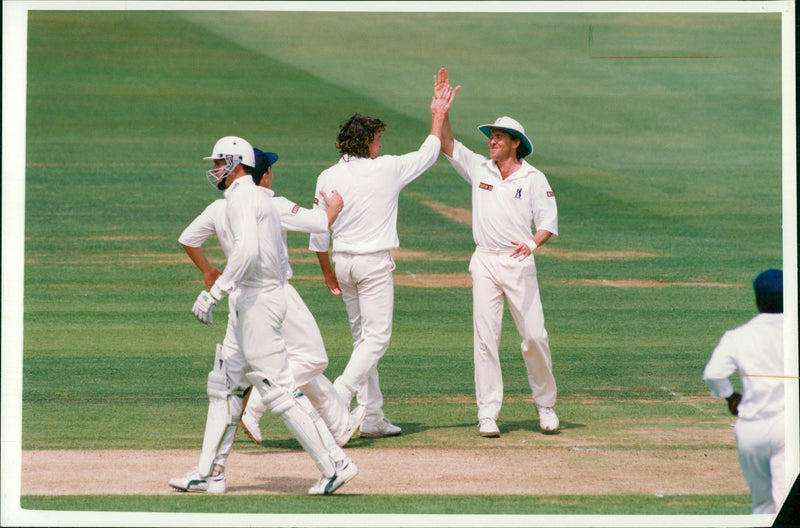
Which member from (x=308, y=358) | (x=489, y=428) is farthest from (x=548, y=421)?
(x=308, y=358)

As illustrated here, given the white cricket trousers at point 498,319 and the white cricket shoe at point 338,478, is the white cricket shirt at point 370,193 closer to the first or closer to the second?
the white cricket trousers at point 498,319

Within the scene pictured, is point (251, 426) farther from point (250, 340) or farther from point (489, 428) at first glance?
point (489, 428)

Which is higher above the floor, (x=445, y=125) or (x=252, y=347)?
(x=445, y=125)

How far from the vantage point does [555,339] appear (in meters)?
12.6

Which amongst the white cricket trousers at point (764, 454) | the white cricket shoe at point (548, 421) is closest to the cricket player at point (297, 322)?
the white cricket shoe at point (548, 421)

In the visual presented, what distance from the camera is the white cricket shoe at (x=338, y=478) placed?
23.6ft

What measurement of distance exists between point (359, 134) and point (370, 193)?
1.36 ft

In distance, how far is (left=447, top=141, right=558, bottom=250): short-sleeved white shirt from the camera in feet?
29.0

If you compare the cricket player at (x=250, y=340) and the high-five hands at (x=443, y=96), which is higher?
the high-five hands at (x=443, y=96)

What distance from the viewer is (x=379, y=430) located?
29.2 feet

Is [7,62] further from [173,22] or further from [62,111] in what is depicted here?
[173,22]

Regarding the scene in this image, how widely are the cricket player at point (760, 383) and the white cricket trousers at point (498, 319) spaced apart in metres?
2.83

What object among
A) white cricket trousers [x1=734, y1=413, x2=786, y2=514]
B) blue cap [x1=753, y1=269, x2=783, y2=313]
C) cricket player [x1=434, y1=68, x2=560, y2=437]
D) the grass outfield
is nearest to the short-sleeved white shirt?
cricket player [x1=434, y1=68, x2=560, y2=437]

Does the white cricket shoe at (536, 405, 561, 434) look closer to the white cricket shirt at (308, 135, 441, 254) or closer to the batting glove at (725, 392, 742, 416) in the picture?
the white cricket shirt at (308, 135, 441, 254)
